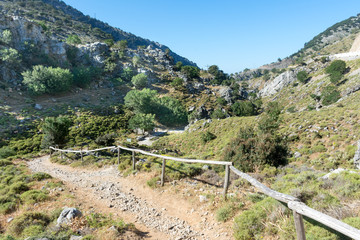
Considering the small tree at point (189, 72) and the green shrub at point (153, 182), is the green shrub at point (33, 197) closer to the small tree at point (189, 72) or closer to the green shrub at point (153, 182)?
the green shrub at point (153, 182)

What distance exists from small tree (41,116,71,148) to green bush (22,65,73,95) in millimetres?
31941

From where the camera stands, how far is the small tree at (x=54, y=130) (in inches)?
864

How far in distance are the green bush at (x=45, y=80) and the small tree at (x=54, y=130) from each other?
1258 inches

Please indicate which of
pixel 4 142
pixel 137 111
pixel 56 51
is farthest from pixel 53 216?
pixel 56 51

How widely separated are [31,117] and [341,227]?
1929 inches

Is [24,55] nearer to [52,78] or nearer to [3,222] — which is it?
[52,78]

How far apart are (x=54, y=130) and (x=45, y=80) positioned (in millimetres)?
36513

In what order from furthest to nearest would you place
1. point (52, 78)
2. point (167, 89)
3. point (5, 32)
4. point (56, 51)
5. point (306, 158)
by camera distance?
point (167, 89) < point (56, 51) < point (5, 32) < point (52, 78) < point (306, 158)

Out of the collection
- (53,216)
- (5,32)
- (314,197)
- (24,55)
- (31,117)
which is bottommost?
(31,117)

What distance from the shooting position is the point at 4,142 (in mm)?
27297

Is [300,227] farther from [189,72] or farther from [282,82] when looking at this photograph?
[282,82]

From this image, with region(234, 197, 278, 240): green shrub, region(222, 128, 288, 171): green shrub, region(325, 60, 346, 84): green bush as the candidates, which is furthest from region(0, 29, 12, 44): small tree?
region(325, 60, 346, 84): green bush

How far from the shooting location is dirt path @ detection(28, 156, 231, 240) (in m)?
5.12

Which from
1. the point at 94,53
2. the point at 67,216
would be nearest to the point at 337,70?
the point at 67,216
